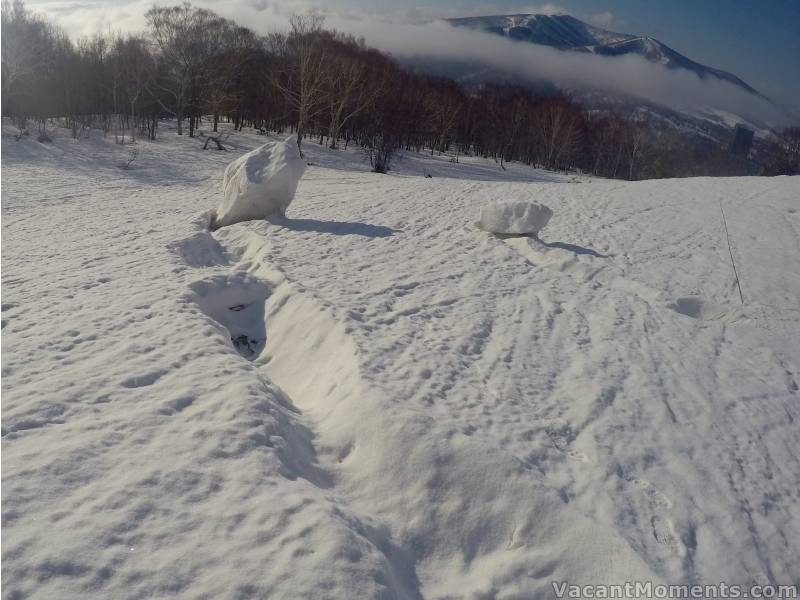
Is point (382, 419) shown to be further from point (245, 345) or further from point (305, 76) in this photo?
point (305, 76)

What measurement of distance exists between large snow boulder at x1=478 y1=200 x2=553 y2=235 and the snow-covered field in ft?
4.10

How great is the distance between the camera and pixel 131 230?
13117 mm

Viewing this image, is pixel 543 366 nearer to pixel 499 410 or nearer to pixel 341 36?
pixel 499 410

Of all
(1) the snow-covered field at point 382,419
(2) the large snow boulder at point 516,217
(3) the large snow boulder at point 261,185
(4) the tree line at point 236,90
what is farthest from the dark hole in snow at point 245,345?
(4) the tree line at point 236,90

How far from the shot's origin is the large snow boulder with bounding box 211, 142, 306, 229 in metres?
13.3

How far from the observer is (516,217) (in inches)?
527

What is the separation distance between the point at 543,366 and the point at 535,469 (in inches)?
93.1

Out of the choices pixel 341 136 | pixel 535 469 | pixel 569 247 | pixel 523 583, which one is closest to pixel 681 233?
pixel 569 247

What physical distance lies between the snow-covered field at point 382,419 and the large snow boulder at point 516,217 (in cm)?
125

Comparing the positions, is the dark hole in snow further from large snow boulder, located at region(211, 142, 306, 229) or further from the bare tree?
the bare tree

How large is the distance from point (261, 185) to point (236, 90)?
133ft

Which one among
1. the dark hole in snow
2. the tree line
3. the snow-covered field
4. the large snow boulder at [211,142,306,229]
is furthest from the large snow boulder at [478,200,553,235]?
the tree line

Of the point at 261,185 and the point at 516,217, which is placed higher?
the point at 516,217

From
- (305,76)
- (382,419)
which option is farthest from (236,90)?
(382,419)
